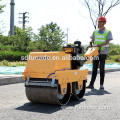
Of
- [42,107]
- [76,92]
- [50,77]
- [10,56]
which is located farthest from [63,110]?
→ [10,56]

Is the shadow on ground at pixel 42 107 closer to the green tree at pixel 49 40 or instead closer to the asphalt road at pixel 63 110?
the asphalt road at pixel 63 110

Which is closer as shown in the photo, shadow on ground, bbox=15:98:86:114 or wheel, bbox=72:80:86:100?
shadow on ground, bbox=15:98:86:114

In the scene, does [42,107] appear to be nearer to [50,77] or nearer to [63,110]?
[63,110]

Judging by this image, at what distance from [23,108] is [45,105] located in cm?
47

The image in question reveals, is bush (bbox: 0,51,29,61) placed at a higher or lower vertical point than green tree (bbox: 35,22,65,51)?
lower

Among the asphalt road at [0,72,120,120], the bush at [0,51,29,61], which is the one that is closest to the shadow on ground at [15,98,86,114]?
the asphalt road at [0,72,120,120]

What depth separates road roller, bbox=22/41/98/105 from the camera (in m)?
4.43

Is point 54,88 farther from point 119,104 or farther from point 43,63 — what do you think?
point 119,104

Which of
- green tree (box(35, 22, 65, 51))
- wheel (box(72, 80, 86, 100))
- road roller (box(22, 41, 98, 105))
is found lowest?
wheel (box(72, 80, 86, 100))

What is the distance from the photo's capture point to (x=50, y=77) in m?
4.45

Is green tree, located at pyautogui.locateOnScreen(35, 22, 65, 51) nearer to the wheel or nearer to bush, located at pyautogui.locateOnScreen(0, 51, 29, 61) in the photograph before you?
bush, located at pyautogui.locateOnScreen(0, 51, 29, 61)

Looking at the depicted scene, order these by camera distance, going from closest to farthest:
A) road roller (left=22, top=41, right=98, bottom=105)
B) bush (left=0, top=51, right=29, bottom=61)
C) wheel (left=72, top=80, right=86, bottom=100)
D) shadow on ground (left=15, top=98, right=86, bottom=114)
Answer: shadow on ground (left=15, top=98, right=86, bottom=114), road roller (left=22, top=41, right=98, bottom=105), wheel (left=72, top=80, right=86, bottom=100), bush (left=0, top=51, right=29, bottom=61)

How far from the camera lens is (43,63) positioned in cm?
462

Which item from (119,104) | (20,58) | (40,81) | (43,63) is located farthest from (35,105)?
(20,58)
